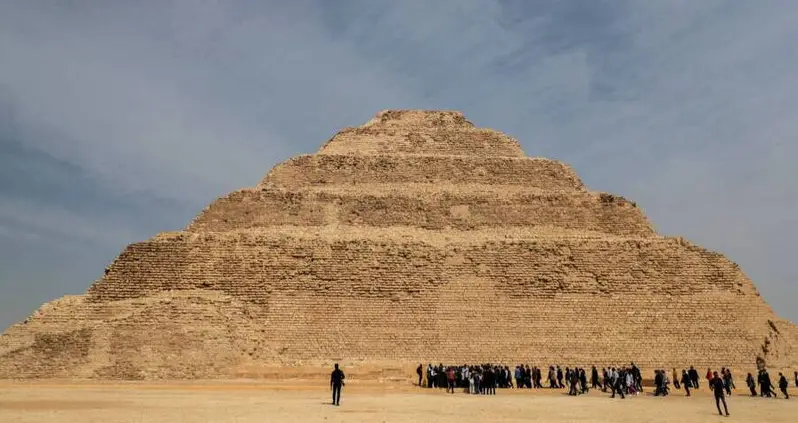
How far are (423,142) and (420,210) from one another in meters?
5.61

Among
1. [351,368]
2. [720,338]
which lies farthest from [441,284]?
[720,338]

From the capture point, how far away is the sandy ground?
10109mm

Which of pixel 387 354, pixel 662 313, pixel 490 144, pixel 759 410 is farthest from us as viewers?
pixel 490 144

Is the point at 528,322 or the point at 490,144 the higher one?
the point at 490,144

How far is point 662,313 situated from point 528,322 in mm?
4393

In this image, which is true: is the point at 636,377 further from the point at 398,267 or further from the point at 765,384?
the point at 398,267

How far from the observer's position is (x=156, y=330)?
20.6 m

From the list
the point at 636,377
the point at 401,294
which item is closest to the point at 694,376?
the point at 636,377

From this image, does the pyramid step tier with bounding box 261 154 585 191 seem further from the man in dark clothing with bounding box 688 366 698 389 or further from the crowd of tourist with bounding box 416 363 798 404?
the man in dark clothing with bounding box 688 366 698 389

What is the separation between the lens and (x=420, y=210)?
26344mm

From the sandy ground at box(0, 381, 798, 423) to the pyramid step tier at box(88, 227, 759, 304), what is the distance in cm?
584

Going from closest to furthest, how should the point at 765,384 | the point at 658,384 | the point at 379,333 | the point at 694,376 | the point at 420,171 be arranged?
the point at 765,384 < the point at 658,384 < the point at 694,376 < the point at 379,333 < the point at 420,171

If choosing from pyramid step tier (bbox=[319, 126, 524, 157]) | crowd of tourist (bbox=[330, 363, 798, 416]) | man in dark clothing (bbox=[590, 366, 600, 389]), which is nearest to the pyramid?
crowd of tourist (bbox=[330, 363, 798, 416])

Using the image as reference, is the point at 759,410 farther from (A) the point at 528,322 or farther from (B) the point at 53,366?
(B) the point at 53,366
